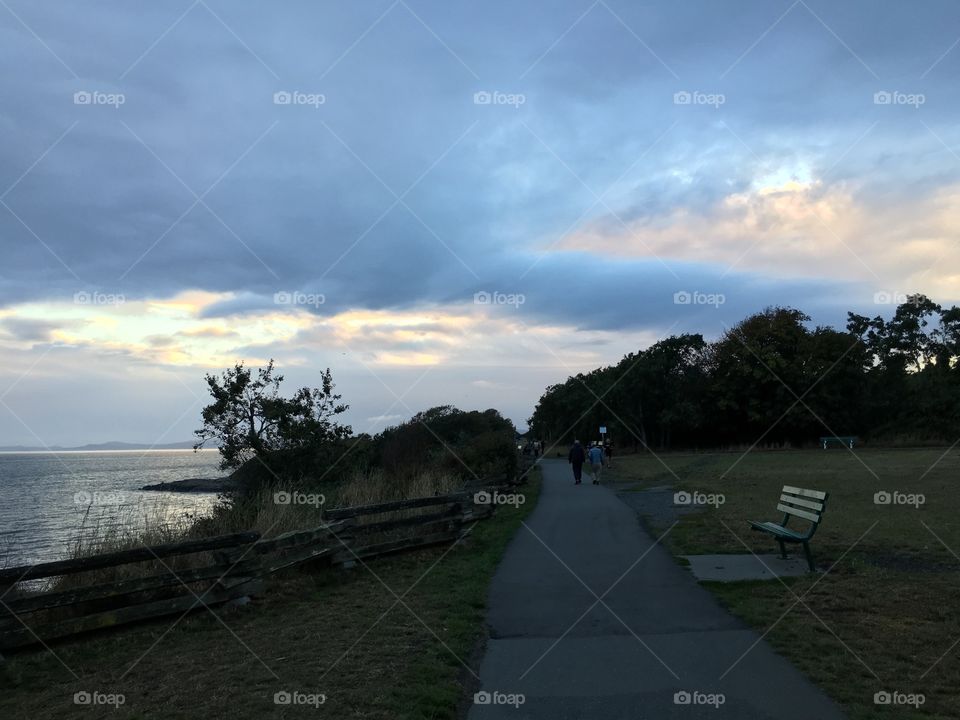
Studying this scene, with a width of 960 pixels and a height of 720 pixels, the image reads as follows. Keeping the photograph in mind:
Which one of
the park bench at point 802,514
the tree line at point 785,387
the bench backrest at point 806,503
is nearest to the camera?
the park bench at point 802,514

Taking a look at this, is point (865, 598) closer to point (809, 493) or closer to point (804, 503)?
point (809, 493)

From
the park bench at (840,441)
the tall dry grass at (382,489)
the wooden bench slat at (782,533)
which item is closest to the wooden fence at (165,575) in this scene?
the tall dry grass at (382,489)

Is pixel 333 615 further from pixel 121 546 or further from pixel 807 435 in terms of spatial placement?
pixel 807 435

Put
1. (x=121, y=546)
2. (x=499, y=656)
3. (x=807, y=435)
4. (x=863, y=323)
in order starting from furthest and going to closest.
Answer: (x=863, y=323), (x=807, y=435), (x=121, y=546), (x=499, y=656)

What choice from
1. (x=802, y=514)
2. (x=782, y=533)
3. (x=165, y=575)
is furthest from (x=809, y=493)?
(x=165, y=575)

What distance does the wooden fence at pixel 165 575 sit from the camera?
274 inches

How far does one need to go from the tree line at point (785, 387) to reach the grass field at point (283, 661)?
Result: 2298 inches

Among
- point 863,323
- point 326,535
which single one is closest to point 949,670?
point 326,535

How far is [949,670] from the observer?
5.71 m

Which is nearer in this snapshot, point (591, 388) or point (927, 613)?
point (927, 613)

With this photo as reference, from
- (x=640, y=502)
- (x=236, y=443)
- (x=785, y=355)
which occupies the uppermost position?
(x=785, y=355)

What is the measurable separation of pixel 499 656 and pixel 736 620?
247 centimetres

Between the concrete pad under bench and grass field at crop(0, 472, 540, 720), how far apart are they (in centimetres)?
Answer: 295

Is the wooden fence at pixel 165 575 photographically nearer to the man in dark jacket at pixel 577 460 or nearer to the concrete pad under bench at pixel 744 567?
the concrete pad under bench at pixel 744 567
